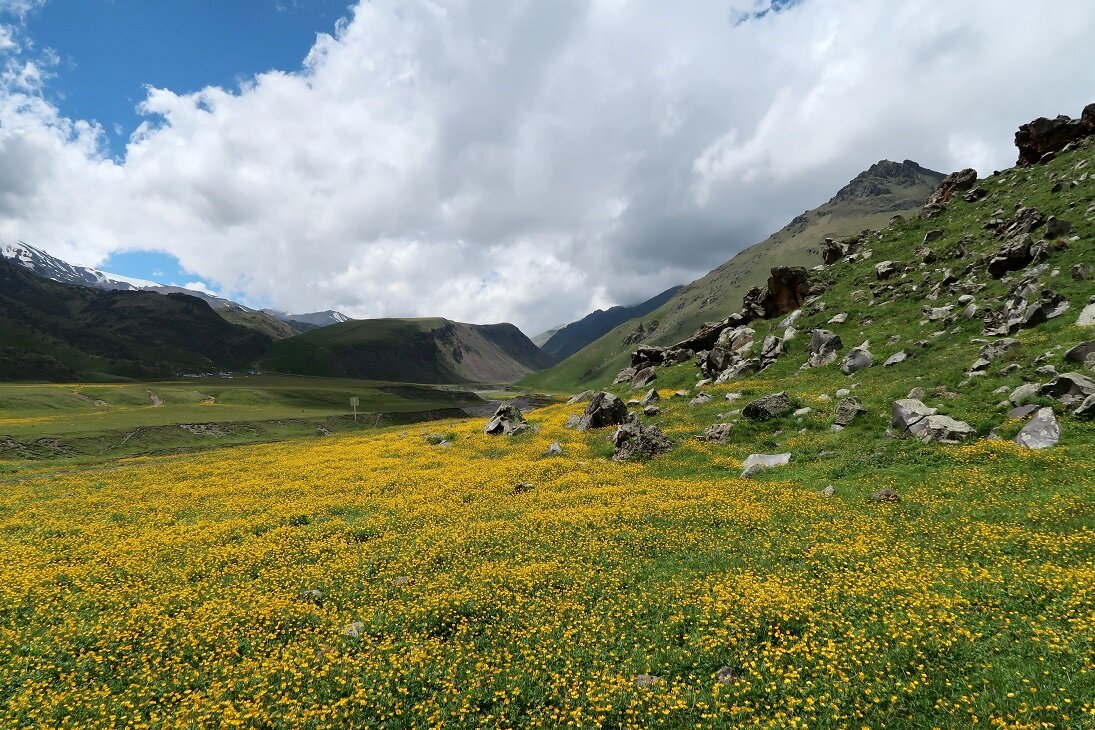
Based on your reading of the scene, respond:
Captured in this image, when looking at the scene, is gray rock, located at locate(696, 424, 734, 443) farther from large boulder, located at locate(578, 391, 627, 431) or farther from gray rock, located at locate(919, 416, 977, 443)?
gray rock, located at locate(919, 416, 977, 443)

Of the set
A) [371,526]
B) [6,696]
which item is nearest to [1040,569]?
[371,526]

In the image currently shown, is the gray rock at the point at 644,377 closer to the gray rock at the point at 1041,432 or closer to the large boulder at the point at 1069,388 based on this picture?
the large boulder at the point at 1069,388

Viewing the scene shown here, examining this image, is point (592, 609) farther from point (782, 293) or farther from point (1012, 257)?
point (782, 293)

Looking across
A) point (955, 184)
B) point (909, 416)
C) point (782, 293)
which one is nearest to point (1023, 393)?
point (909, 416)

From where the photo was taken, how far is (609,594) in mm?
15578

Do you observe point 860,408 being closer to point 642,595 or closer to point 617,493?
point 617,493

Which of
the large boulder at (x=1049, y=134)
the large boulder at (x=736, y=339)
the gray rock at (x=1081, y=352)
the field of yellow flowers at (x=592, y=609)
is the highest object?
the large boulder at (x=1049, y=134)

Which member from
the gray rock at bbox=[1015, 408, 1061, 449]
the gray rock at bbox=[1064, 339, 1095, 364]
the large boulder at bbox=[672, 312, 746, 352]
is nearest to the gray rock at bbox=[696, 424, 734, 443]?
the gray rock at bbox=[1015, 408, 1061, 449]

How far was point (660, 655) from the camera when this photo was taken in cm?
1235

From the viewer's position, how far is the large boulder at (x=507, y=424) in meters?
48.5

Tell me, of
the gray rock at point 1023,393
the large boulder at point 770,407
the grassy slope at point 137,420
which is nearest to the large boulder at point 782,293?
the large boulder at point 770,407

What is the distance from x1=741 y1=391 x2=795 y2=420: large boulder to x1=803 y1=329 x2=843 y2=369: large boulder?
13.5m

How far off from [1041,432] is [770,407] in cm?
1348

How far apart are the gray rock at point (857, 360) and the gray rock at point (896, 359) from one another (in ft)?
4.65
